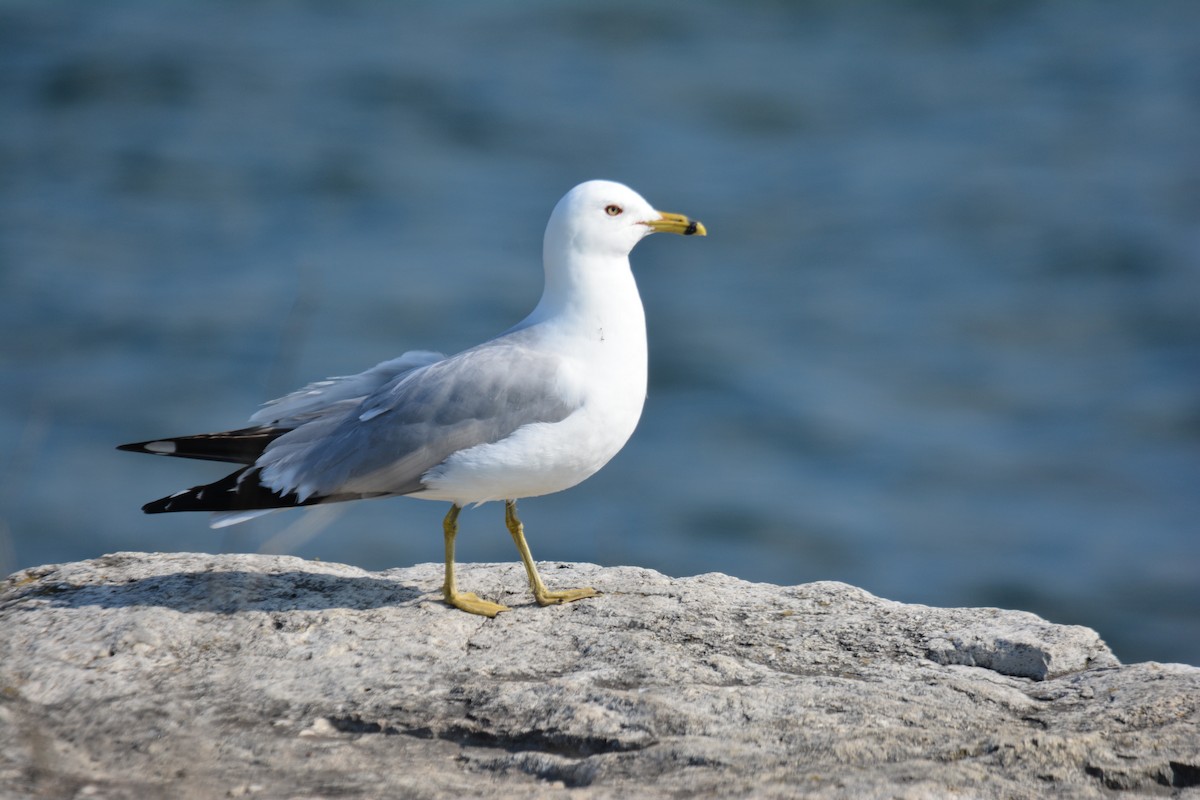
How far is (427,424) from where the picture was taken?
16.8 ft

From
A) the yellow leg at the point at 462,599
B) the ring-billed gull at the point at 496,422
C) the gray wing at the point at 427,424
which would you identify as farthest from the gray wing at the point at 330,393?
the yellow leg at the point at 462,599

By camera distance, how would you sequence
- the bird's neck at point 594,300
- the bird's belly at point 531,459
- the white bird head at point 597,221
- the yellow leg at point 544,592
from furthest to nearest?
the white bird head at point 597,221, the bird's neck at point 594,300, the yellow leg at point 544,592, the bird's belly at point 531,459

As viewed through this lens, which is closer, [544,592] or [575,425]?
[575,425]

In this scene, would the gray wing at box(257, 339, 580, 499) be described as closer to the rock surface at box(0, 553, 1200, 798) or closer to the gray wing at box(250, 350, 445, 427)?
the gray wing at box(250, 350, 445, 427)

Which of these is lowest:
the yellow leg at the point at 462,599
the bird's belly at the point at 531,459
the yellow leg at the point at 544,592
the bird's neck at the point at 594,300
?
the yellow leg at the point at 462,599

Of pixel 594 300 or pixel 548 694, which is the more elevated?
pixel 594 300

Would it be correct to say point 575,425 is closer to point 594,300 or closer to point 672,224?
point 594,300

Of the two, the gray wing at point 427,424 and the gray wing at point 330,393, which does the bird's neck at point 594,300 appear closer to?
the gray wing at point 427,424

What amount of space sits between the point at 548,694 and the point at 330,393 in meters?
1.96

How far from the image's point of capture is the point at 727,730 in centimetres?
388

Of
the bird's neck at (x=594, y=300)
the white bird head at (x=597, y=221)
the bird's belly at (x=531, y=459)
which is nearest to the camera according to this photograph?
the bird's belly at (x=531, y=459)

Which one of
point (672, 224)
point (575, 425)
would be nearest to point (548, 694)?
point (575, 425)

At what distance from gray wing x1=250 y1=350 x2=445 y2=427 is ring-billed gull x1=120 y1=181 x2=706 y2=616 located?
0.02 meters

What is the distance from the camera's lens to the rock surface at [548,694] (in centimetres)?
355
